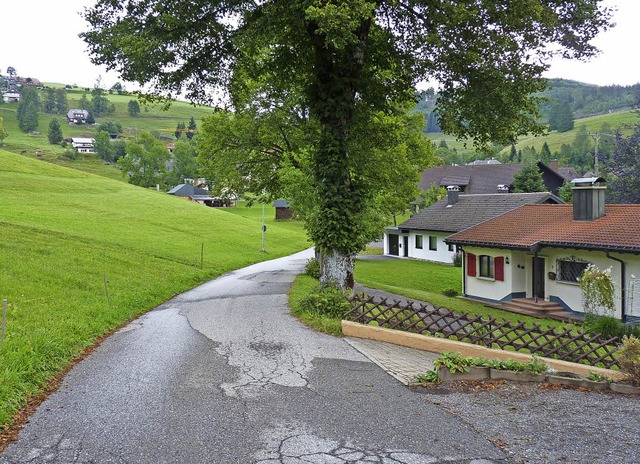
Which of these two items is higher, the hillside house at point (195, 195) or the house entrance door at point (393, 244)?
the hillside house at point (195, 195)

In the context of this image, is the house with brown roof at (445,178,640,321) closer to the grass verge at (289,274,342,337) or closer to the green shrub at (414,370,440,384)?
the grass verge at (289,274,342,337)

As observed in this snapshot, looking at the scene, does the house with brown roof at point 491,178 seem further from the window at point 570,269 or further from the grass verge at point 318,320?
the grass verge at point 318,320

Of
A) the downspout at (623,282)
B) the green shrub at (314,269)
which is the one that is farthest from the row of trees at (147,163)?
the downspout at (623,282)

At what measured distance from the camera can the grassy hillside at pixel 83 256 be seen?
10680mm

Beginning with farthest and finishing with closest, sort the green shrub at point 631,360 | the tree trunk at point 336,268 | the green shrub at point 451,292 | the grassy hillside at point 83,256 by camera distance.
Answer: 1. the green shrub at point 451,292
2. the tree trunk at point 336,268
3. the grassy hillside at point 83,256
4. the green shrub at point 631,360

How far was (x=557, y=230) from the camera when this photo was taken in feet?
78.6

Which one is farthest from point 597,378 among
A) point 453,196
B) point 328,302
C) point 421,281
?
point 453,196

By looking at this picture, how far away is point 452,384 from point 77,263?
1845 centimetres

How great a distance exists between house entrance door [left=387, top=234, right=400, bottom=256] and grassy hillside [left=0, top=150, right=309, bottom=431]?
10270 millimetres

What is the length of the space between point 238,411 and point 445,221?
121 ft

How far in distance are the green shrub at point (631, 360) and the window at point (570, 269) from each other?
14167 mm

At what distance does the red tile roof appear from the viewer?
20891 mm

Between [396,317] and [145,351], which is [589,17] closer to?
[396,317]

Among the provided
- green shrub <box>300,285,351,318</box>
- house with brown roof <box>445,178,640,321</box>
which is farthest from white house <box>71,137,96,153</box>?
green shrub <box>300,285,351,318</box>
